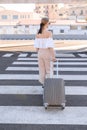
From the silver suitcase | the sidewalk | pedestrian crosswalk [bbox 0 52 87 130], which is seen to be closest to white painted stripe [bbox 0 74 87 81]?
pedestrian crosswalk [bbox 0 52 87 130]

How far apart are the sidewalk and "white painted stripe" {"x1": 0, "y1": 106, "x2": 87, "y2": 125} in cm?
1332

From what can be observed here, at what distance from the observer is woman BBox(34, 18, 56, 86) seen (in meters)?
7.47

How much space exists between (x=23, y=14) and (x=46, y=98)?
69542mm

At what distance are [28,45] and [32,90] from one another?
13.4 m

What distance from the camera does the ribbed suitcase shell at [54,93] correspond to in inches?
253

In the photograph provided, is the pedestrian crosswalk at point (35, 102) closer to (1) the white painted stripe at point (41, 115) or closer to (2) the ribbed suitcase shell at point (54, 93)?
(1) the white painted stripe at point (41, 115)

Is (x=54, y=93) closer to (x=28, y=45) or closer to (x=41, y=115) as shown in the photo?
(x=41, y=115)

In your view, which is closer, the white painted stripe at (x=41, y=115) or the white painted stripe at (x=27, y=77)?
the white painted stripe at (x=41, y=115)

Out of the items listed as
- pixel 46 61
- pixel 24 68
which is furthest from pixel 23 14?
pixel 46 61

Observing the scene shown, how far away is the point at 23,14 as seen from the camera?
7500 centimetres

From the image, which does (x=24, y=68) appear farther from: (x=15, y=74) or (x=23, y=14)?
(x=23, y=14)

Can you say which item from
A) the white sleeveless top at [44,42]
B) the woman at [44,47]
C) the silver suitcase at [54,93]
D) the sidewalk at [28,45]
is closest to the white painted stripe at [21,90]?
the woman at [44,47]

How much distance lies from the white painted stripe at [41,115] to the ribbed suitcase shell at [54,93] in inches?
6.7

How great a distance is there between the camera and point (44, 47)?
7527 mm
